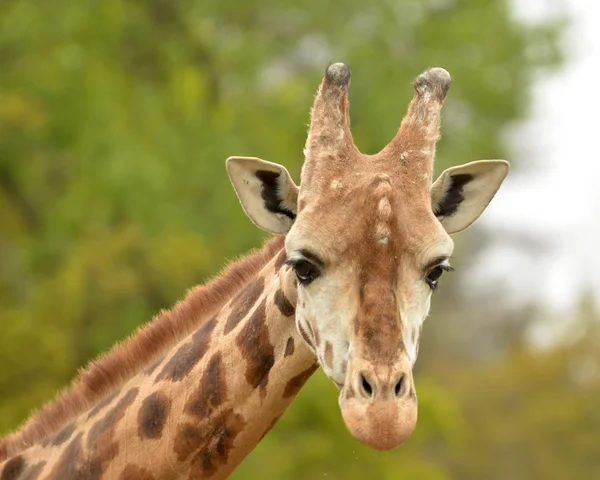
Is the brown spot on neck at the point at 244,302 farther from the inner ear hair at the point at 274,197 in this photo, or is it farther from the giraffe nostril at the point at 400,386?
the giraffe nostril at the point at 400,386

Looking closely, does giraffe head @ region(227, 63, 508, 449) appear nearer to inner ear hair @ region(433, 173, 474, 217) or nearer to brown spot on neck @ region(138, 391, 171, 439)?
inner ear hair @ region(433, 173, 474, 217)

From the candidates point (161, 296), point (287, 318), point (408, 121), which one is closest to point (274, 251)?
point (287, 318)

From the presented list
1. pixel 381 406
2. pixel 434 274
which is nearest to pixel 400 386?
pixel 381 406

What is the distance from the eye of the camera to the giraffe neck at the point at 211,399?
5926 mm

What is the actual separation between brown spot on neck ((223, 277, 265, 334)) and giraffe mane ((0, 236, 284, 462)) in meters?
0.16

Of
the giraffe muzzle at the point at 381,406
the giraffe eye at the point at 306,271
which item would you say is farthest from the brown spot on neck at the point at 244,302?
the giraffe muzzle at the point at 381,406

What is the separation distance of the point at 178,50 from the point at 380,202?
2052 cm

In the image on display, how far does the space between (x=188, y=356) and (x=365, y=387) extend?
1382 mm

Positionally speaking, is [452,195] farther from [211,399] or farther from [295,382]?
[211,399]

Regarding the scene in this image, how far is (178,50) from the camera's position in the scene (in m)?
25.5

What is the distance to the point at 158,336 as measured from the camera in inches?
258

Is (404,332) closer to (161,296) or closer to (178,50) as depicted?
(161,296)

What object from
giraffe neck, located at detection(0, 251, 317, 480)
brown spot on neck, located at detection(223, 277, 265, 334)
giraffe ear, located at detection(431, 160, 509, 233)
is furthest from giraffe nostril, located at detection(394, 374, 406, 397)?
brown spot on neck, located at detection(223, 277, 265, 334)

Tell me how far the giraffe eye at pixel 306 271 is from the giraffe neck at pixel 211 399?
0.25 metres
